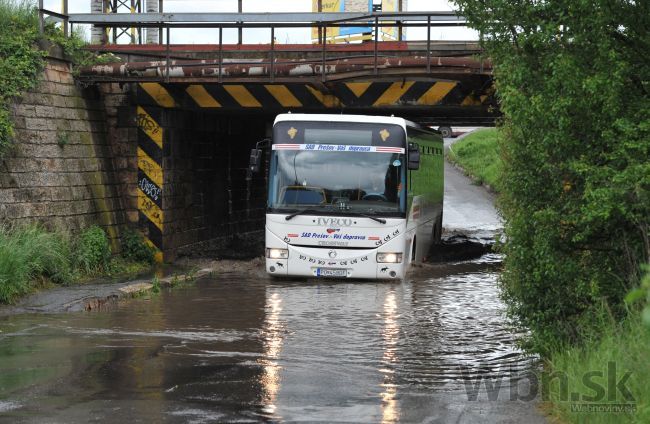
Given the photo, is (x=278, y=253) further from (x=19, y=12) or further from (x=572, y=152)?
(x=572, y=152)

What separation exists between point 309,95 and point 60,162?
5.13 m

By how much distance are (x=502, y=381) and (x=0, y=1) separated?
46.7 ft

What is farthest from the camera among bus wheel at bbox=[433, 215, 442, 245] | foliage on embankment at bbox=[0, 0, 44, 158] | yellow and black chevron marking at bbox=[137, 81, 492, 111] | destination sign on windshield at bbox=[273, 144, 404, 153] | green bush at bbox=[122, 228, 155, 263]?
bus wheel at bbox=[433, 215, 442, 245]

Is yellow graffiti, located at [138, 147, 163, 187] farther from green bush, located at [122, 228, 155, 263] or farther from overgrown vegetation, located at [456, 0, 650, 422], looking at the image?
overgrown vegetation, located at [456, 0, 650, 422]

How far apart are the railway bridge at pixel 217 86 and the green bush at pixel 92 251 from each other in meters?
2.34

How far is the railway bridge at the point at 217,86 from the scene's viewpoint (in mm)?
19750

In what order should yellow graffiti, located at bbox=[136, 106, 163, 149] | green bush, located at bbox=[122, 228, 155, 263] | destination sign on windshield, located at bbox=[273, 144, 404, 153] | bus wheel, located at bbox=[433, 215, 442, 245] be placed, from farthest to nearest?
bus wheel, located at bbox=[433, 215, 442, 245]
yellow graffiti, located at bbox=[136, 106, 163, 149]
green bush, located at bbox=[122, 228, 155, 263]
destination sign on windshield, located at bbox=[273, 144, 404, 153]

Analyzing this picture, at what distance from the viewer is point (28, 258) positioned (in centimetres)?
1623

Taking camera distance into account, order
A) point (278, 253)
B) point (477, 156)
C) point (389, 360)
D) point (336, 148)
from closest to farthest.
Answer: point (389, 360) < point (278, 253) < point (336, 148) < point (477, 156)

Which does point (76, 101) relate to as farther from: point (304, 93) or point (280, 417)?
point (280, 417)

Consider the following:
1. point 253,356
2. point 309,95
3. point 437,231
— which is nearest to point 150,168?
point 309,95

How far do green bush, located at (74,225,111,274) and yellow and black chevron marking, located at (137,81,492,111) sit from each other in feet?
A: 11.2

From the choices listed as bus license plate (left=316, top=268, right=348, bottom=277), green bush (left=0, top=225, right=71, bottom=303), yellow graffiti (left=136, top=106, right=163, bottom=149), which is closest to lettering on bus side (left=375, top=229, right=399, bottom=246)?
bus license plate (left=316, top=268, right=348, bottom=277)

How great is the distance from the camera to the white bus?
18.2 meters
